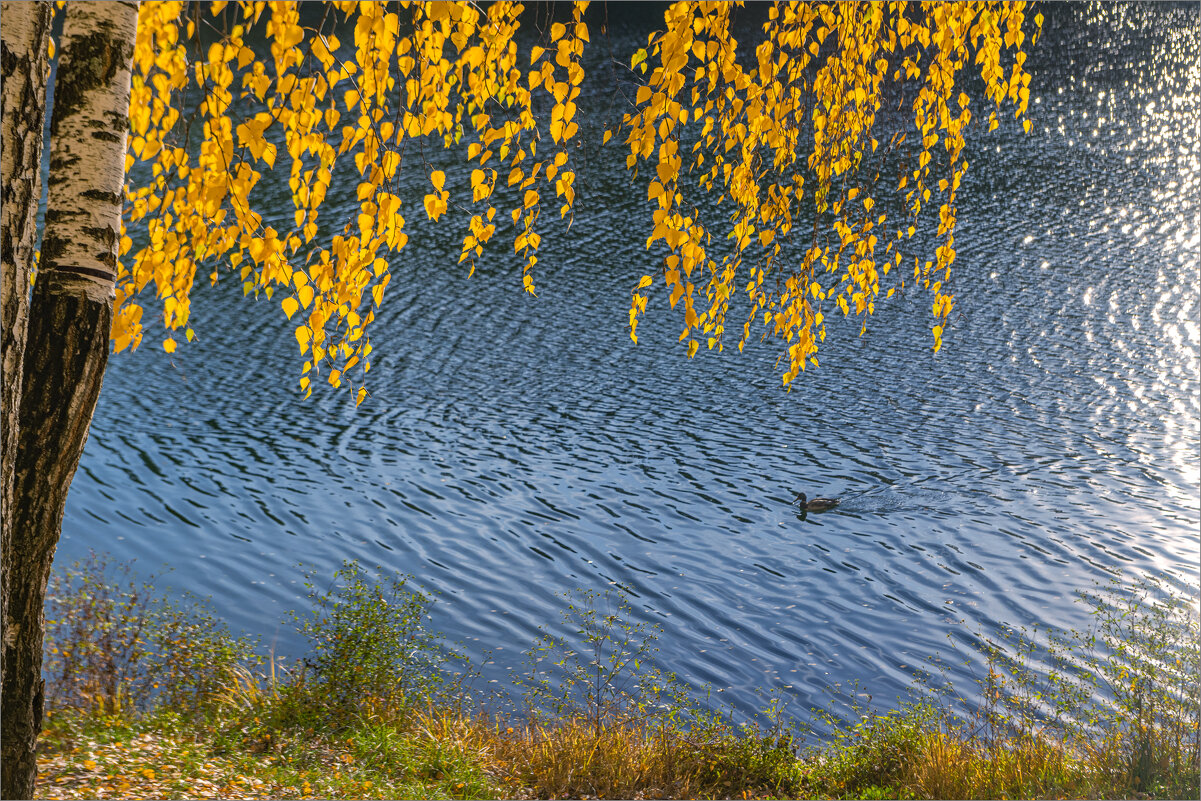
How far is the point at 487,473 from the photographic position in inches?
431

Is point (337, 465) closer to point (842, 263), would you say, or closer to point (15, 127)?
point (15, 127)

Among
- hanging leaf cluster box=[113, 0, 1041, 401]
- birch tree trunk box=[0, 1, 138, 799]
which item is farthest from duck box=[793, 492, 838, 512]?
birch tree trunk box=[0, 1, 138, 799]

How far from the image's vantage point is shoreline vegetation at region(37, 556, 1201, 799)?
4.96m

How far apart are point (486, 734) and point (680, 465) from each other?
597 cm

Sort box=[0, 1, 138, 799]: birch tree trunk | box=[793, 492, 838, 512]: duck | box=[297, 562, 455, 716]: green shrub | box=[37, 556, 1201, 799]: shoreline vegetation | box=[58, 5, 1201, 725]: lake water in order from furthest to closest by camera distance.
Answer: box=[793, 492, 838, 512]: duck < box=[58, 5, 1201, 725]: lake water < box=[297, 562, 455, 716]: green shrub < box=[37, 556, 1201, 799]: shoreline vegetation < box=[0, 1, 138, 799]: birch tree trunk

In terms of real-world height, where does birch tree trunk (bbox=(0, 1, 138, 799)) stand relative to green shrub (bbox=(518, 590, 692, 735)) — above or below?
above

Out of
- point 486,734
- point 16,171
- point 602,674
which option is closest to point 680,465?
point 602,674

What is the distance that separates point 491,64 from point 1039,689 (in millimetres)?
6276

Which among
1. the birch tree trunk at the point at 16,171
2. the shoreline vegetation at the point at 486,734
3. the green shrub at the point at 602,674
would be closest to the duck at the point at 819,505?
the green shrub at the point at 602,674

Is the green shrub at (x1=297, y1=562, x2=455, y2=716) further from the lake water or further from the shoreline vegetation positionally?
the lake water

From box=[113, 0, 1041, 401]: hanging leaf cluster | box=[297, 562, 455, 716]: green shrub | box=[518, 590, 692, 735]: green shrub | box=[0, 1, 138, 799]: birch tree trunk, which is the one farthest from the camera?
box=[518, 590, 692, 735]: green shrub

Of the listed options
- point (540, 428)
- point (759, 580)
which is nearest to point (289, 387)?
point (540, 428)

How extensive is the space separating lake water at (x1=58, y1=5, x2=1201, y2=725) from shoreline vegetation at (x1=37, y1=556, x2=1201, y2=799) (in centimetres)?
88

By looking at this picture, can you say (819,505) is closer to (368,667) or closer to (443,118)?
(368,667)
